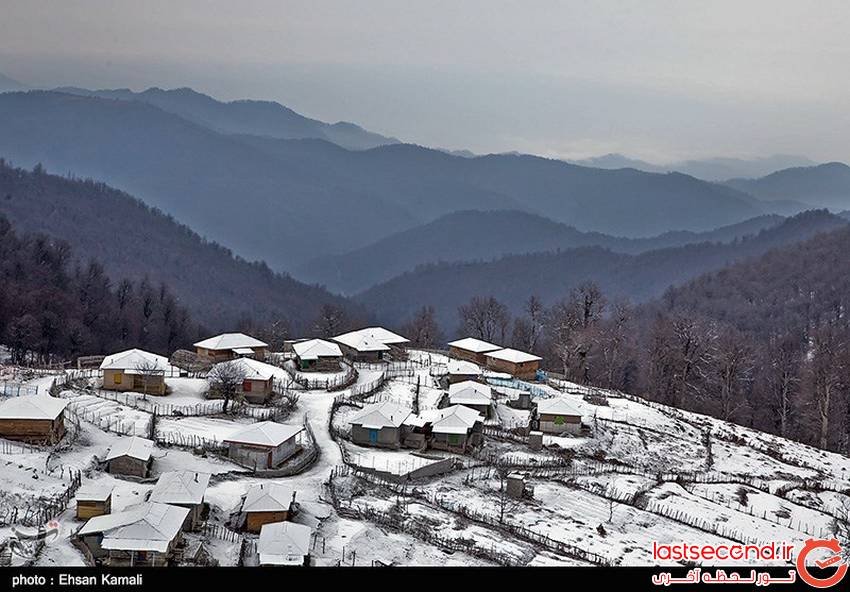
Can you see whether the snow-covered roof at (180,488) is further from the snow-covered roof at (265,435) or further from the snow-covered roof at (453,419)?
the snow-covered roof at (453,419)

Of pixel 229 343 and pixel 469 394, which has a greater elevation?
pixel 229 343

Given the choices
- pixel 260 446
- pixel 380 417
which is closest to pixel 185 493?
pixel 260 446

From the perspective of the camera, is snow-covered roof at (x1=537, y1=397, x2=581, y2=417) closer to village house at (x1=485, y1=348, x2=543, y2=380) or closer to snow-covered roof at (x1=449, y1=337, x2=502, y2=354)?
village house at (x1=485, y1=348, x2=543, y2=380)

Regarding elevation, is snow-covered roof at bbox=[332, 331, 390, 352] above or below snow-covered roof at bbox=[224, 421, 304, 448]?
above

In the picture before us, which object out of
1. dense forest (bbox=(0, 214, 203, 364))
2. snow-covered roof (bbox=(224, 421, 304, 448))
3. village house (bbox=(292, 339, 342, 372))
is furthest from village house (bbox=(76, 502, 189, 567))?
dense forest (bbox=(0, 214, 203, 364))

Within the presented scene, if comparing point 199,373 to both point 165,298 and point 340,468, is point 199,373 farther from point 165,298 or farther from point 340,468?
point 165,298

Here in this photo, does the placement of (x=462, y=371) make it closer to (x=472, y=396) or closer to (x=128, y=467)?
(x=472, y=396)
